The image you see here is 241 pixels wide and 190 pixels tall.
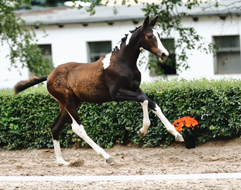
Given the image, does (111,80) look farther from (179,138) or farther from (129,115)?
(129,115)

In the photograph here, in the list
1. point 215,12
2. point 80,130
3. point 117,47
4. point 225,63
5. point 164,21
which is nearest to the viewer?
point 117,47

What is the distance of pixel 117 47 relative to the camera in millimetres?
7203

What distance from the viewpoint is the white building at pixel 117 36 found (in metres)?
19.8

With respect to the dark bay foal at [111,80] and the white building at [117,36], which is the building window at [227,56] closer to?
the white building at [117,36]

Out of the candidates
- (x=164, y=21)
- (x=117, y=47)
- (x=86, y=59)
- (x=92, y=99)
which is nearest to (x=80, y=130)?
(x=92, y=99)

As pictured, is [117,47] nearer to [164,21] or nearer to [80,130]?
[80,130]

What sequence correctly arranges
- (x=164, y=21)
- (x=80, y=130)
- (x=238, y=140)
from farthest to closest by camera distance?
(x=164, y=21)
(x=238, y=140)
(x=80, y=130)

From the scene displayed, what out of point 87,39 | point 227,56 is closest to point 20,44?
point 87,39

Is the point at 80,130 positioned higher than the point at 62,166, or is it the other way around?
the point at 80,130

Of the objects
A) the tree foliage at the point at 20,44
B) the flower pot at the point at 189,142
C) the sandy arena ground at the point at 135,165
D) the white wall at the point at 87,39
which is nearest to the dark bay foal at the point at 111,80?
the sandy arena ground at the point at 135,165

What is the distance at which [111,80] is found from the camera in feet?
22.9

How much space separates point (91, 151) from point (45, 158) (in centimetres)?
88

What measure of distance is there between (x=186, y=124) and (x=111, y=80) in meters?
2.42

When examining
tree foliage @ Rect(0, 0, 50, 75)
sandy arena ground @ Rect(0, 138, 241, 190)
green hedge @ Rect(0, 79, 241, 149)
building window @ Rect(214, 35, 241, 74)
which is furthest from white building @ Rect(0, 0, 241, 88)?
sandy arena ground @ Rect(0, 138, 241, 190)
